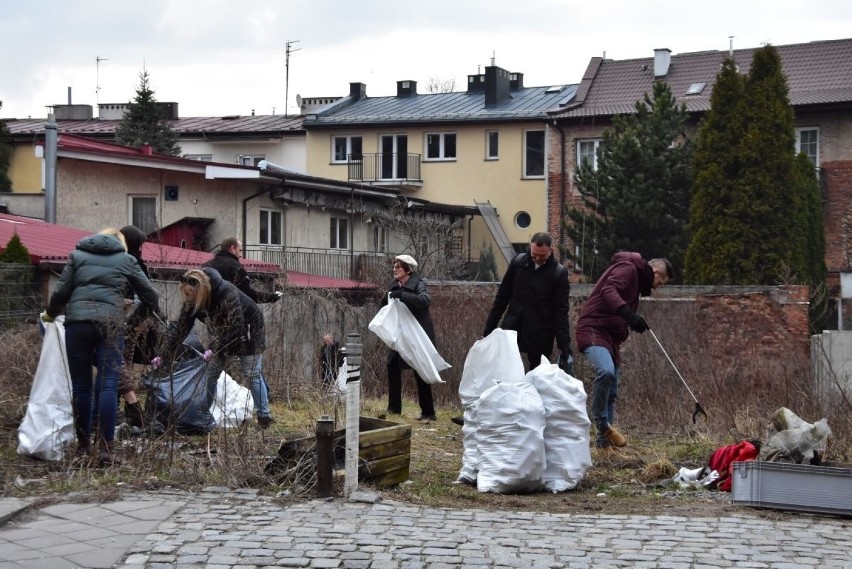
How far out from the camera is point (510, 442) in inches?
327

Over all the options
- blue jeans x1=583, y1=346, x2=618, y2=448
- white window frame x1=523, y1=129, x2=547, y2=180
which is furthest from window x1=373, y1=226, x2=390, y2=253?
blue jeans x1=583, y1=346, x2=618, y2=448

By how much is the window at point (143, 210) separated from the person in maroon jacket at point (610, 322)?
24575mm

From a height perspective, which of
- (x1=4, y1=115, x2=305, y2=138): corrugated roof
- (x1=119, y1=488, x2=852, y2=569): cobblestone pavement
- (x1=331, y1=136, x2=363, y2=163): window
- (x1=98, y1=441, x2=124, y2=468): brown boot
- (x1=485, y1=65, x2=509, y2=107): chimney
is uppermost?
(x1=485, y1=65, x2=509, y2=107): chimney

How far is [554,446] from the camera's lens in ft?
28.1

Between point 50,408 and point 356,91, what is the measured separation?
46647mm

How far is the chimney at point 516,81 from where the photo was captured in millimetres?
52156

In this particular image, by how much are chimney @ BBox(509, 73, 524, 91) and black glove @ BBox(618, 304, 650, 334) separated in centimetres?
4288

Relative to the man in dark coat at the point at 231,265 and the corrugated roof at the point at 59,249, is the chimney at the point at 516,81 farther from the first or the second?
the man in dark coat at the point at 231,265

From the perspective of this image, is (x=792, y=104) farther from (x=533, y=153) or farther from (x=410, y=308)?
(x=410, y=308)

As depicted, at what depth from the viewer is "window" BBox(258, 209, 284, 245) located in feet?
111

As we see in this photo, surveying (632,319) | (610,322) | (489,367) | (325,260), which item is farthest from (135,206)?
(489,367)

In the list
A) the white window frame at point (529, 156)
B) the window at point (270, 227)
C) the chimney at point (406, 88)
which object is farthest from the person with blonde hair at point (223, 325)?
the chimney at point (406, 88)

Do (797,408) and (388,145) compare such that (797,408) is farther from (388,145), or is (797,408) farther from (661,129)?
(388,145)

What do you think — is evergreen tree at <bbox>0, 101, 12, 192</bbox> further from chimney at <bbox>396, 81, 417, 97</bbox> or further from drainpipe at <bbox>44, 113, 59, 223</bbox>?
drainpipe at <bbox>44, 113, 59, 223</bbox>
